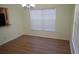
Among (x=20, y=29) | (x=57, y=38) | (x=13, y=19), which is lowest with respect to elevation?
(x=57, y=38)

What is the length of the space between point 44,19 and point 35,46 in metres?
0.39

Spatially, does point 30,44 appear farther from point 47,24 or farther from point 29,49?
point 47,24

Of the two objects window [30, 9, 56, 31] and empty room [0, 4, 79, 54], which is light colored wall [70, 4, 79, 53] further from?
window [30, 9, 56, 31]

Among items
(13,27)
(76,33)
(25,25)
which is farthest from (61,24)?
(13,27)

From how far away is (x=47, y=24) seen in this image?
1.33 m

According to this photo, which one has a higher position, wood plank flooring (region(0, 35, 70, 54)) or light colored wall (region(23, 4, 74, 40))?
light colored wall (region(23, 4, 74, 40))

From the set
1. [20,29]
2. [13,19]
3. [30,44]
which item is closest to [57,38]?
[30,44]

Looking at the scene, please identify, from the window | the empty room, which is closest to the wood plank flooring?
the empty room

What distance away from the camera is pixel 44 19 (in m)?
1.32

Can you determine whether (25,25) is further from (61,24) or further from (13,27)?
(61,24)

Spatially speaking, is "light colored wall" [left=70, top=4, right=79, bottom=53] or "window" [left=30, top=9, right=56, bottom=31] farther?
"window" [left=30, top=9, right=56, bottom=31]

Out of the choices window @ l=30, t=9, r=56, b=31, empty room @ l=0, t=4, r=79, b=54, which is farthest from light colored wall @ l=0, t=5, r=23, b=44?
window @ l=30, t=9, r=56, b=31

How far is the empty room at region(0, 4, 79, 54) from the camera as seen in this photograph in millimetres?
1250
